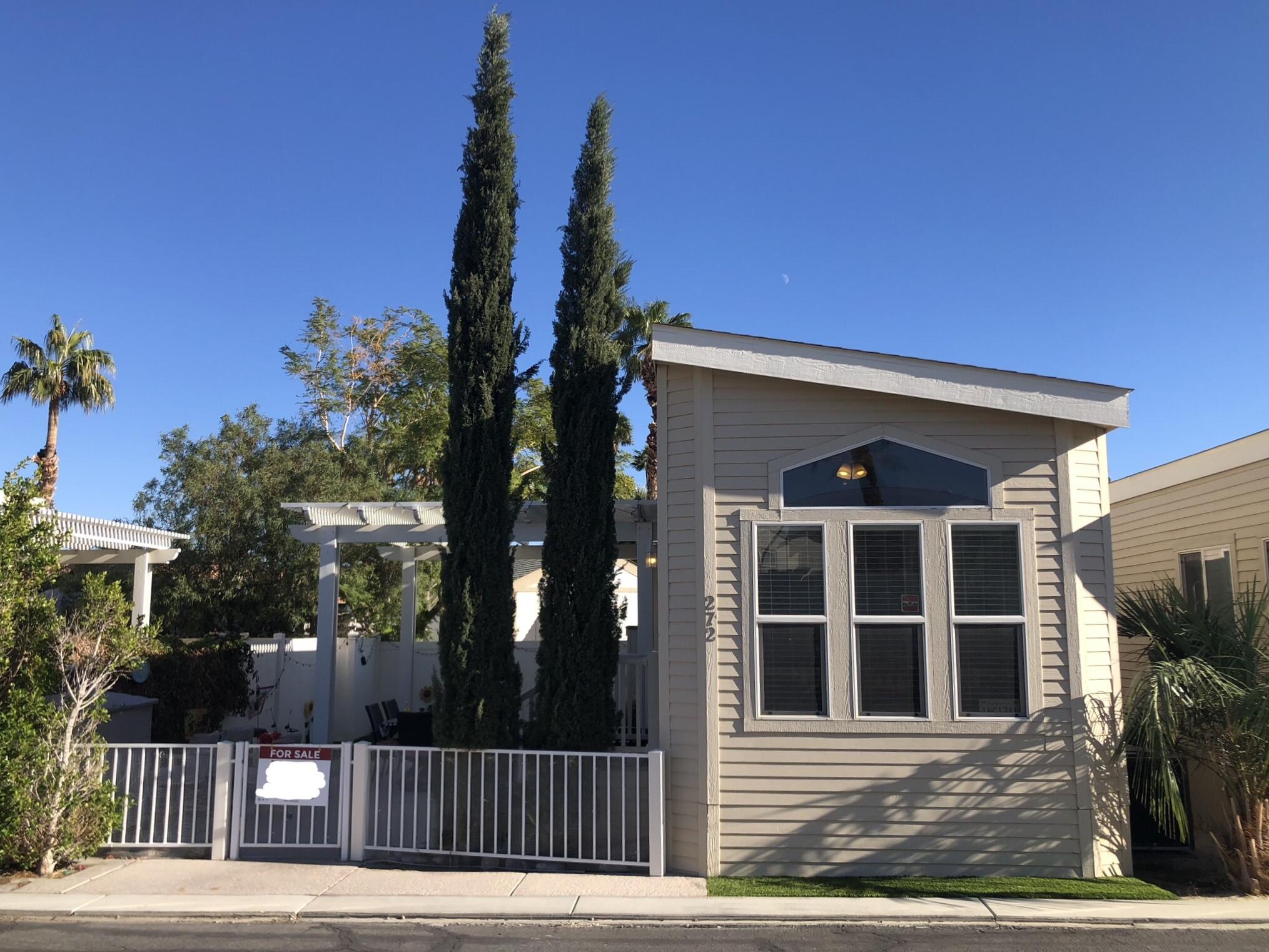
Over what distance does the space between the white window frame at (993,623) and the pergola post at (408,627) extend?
9353 mm

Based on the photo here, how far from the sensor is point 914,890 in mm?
7066

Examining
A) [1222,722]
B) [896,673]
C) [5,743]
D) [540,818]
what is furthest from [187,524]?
[1222,722]

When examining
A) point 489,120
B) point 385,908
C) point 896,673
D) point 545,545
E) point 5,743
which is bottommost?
point 385,908

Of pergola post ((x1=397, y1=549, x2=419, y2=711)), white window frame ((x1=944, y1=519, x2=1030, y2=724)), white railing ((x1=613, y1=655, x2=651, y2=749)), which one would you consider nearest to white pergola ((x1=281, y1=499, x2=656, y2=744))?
white railing ((x1=613, y1=655, x2=651, y2=749))

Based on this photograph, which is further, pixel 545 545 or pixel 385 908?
pixel 545 545

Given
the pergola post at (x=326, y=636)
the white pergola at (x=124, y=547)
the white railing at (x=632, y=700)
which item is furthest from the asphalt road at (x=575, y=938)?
the white pergola at (x=124, y=547)

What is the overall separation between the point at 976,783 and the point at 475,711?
13.9ft

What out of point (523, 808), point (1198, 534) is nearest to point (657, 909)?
point (523, 808)

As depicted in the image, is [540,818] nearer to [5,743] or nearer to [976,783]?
[976,783]

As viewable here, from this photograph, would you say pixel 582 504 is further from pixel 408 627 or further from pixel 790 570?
pixel 408 627

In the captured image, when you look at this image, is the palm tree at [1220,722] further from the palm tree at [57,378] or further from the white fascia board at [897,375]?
the palm tree at [57,378]

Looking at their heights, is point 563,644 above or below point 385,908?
above

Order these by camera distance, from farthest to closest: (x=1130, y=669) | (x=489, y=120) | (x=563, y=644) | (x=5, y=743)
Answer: (x=1130, y=669)
(x=489, y=120)
(x=563, y=644)
(x=5, y=743)

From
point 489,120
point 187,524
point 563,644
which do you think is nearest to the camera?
point 563,644
